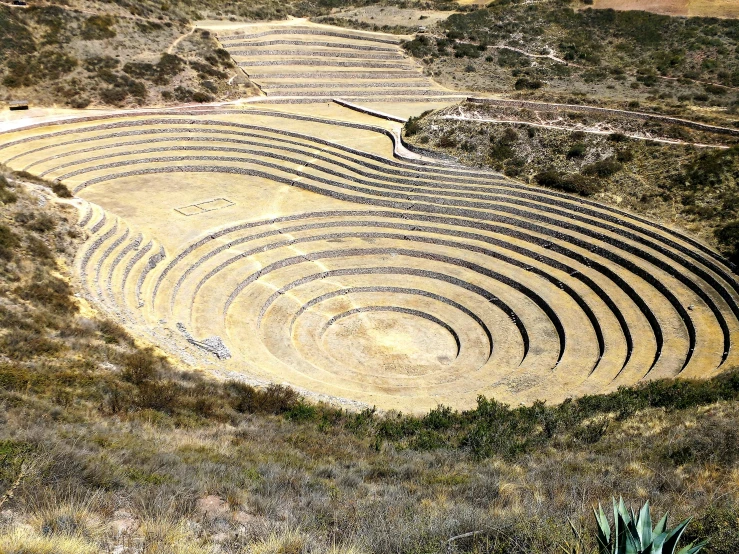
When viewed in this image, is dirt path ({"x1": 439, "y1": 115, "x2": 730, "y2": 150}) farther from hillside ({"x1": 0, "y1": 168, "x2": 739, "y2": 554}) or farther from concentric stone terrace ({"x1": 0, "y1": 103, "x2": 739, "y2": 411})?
hillside ({"x1": 0, "y1": 168, "x2": 739, "y2": 554})

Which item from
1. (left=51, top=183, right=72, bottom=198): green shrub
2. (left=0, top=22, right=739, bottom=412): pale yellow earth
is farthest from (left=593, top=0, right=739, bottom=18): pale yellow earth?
(left=51, top=183, right=72, bottom=198): green shrub

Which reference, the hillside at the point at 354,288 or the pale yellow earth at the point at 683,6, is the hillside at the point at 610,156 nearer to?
the hillside at the point at 354,288

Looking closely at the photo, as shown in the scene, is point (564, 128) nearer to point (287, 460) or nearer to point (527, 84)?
point (527, 84)

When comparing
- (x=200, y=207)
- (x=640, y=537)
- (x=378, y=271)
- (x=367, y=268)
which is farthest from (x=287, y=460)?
(x=200, y=207)

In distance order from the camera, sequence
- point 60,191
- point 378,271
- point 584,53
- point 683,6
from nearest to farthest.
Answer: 1. point 60,191
2. point 378,271
3. point 584,53
4. point 683,6

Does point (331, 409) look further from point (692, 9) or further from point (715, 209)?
point (692, 9)

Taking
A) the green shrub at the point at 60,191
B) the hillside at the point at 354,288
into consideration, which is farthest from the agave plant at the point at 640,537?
the green shrub at the point at 60,191

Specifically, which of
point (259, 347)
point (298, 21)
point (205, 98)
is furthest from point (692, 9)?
point (259, 347)
